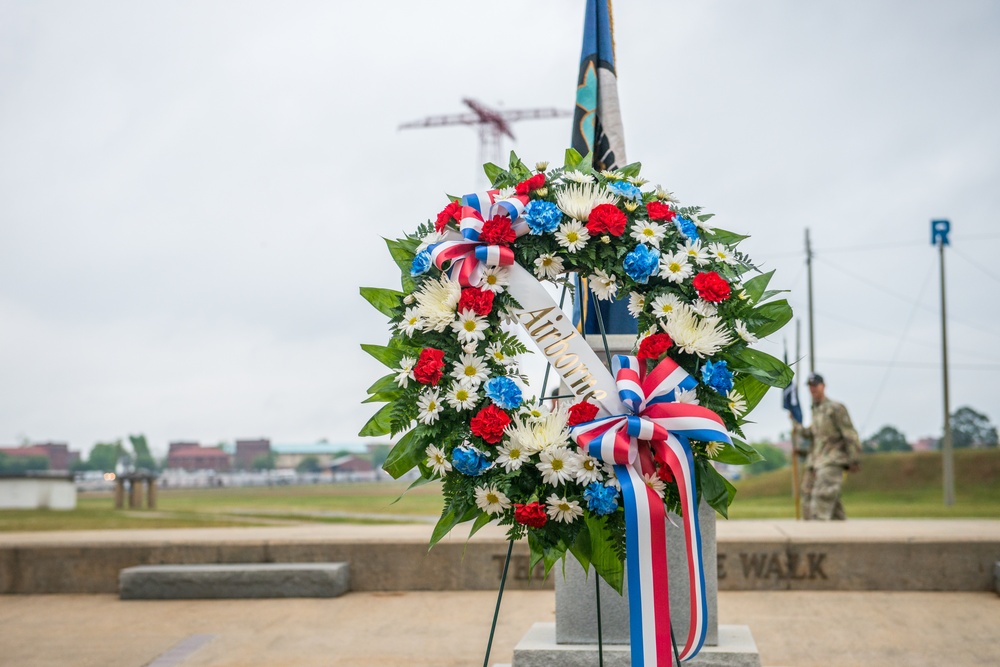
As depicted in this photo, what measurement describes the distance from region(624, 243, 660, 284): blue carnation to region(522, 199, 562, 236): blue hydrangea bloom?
30 cm

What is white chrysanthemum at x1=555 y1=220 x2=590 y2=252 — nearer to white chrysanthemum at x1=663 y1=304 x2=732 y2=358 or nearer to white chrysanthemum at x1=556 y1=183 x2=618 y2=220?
white chrysanthemum at x1=556 y1=183 x2=618 y2=220

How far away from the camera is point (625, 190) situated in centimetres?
356

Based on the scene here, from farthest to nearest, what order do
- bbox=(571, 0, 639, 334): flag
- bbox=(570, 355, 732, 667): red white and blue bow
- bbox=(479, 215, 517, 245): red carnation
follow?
bbox=(571, 0, 639, 334): flag → bbox=(479, 215, 517, 245): red carnation → bbox=(570, 355, 732, 667): red white and blue bow

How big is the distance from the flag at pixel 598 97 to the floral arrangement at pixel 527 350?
1723 millimetres

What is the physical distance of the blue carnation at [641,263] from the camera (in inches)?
132

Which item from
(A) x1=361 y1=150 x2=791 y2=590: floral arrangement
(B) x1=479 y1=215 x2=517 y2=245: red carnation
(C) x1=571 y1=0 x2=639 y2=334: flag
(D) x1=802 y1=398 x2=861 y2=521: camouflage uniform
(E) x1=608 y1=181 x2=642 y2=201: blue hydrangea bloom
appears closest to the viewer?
(A) x1=361 y1=150 x2=791 y2=590: floral arrangement

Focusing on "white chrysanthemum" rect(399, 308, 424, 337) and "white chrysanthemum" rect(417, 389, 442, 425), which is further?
"white chrysanthemum" rect(399, 308, 424, 337)

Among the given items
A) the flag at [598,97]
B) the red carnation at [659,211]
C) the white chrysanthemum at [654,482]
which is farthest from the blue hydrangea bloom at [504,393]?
the flag at [598,97]

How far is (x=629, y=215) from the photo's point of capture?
3.55 metres

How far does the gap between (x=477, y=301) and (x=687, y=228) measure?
874 mm

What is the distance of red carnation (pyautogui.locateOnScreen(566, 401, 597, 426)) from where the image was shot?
3.24m

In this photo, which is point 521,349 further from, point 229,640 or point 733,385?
point 229,640

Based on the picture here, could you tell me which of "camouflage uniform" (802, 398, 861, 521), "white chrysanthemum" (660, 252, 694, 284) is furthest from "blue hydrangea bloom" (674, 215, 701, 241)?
"camouflage uniform" (802, 398, 861, 521)

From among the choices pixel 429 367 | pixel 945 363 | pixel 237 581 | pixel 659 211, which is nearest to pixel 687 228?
pixel 659 211
